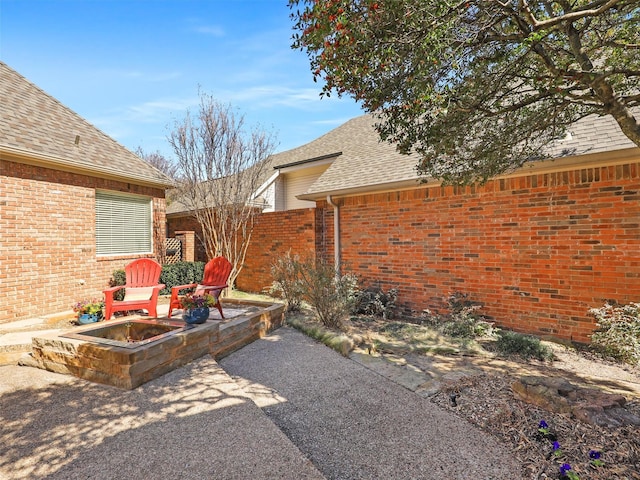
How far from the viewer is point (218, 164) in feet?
27.4

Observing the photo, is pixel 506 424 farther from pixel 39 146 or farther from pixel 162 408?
pixel 39 146

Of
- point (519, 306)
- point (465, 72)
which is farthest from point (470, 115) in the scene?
point (519, 306)

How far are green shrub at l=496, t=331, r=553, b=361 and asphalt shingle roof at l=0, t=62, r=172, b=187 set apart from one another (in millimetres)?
8457

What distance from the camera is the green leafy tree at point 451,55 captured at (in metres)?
2.54

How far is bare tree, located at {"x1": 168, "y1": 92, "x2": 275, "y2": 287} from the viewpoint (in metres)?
8.21

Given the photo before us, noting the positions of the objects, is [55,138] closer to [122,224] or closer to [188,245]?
[122,224]

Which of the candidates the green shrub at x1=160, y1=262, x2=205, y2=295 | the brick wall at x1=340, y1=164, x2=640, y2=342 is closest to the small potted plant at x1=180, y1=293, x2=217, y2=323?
the brick wall at x1=340, y1=164, x2=640, y2=342

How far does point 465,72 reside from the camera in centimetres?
301

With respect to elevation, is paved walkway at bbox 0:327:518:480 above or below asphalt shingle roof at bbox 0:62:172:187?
below

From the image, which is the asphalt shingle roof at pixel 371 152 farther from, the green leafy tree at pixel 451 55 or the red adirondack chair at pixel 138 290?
the red adirondack chair at pixel 138 290

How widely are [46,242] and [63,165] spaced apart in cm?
158

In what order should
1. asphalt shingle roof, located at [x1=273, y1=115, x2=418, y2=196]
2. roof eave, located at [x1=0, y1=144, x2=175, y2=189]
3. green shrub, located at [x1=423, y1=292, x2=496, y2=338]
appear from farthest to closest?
asphalt shingle roof, located at [x1=273, y1=115, x2=418, y2=196] < roof eave, located at [x1=0, y1=144, x2=175, y2=189] < green shrub, located at [x1=423, y1=292, x2=496, y2=338]

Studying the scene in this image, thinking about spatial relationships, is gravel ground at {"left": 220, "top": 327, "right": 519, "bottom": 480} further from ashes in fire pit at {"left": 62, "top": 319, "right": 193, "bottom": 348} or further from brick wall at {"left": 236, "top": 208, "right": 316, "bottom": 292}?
brick wall at {"left": 236, "top": 208, "right": 316, "bottom": 292}

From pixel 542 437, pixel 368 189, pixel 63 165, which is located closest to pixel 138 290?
pixel 63 165
